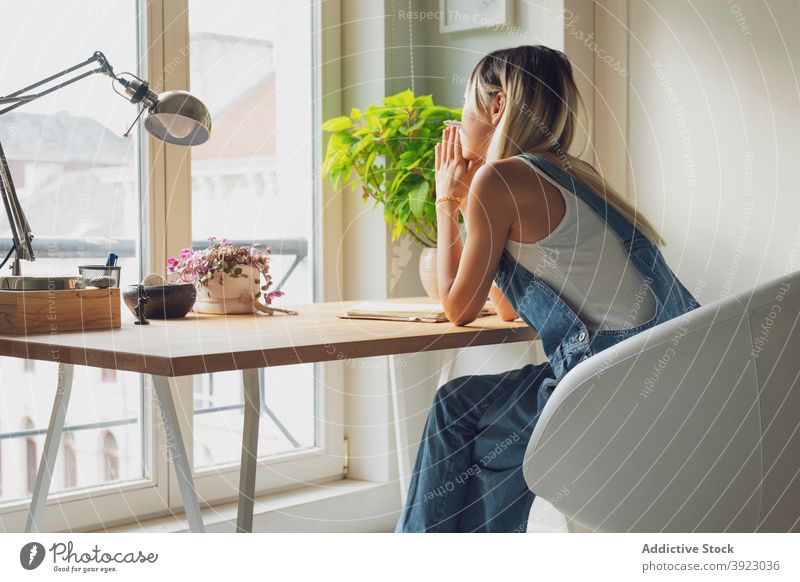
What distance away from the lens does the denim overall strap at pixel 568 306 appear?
162 centimetres

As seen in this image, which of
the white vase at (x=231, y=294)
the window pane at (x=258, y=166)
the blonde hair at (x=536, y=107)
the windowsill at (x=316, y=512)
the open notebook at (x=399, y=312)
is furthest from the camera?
the window pane at (x=258, y=166)

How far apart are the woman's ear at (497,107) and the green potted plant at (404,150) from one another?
502 millimetres

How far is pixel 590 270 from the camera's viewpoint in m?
1.62

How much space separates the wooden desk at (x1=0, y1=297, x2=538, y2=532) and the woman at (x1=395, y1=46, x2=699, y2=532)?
0.11 meters

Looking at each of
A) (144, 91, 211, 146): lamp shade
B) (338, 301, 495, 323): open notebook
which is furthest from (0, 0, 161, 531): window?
(338, 301, 495, 323): open notebook

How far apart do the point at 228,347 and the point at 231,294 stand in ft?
1.99

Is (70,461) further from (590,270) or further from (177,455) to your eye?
(590,270)

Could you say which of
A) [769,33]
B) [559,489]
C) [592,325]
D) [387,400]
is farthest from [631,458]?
[387,400]

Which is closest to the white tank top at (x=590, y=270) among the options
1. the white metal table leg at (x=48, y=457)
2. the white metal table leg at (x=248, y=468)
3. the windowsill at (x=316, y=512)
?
the white metal table leg at (x=248, y=468)

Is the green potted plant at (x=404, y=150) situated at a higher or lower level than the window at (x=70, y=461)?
higher

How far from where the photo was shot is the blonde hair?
1707 mm

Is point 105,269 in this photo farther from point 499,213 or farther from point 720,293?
point 720,293

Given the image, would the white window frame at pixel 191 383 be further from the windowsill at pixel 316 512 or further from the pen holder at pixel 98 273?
the pen holder at pixel 98 273

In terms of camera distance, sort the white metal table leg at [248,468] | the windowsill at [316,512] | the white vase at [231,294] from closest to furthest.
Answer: the white metal table leg at [248,468]
the white vase at [231,294]
the windowsill at [316,512]
